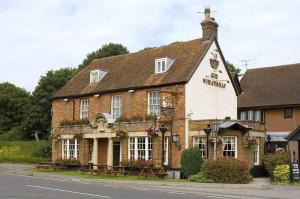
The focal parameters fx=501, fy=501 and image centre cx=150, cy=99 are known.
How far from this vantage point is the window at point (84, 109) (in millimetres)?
40000

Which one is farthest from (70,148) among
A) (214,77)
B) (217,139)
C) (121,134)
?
(217,139)

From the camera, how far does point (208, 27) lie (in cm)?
3625

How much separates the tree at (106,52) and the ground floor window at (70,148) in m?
27.6

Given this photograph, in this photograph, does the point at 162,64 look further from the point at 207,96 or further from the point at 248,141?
the point at 248,141

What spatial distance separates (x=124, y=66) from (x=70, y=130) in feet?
22.1

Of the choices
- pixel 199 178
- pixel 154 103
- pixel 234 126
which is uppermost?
pixel 154 103

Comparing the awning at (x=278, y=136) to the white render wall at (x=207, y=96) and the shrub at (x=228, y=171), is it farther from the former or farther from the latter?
the shrub at (x=228, y=171)

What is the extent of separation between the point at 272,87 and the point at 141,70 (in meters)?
13.4

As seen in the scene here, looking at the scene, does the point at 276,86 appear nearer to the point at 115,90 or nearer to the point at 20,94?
the point at 115,90

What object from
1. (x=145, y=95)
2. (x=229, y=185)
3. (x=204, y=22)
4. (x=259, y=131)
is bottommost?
(x=229, y=185)

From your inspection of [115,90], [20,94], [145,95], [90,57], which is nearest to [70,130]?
[115,90]

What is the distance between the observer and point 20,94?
7800 centimetres

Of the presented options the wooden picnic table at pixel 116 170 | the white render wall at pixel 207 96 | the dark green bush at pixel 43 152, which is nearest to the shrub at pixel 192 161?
the white render wall at pixel 207 96

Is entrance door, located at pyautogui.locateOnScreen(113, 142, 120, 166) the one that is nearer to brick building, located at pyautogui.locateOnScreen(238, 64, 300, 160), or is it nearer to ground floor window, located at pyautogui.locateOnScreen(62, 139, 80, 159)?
ground floor window, located at pyautogui.locateOnScreen(62, 139, 80, 159)
